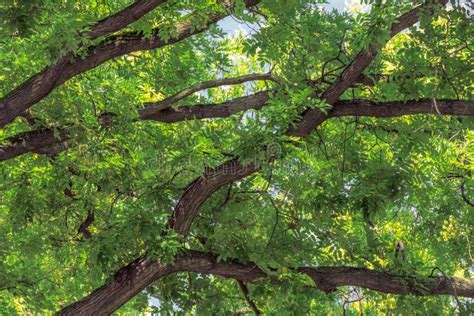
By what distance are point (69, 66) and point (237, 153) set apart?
1.69 meters

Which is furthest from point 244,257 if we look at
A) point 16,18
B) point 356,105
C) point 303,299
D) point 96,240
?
point 16,18

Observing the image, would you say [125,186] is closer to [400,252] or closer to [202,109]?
[202,109]

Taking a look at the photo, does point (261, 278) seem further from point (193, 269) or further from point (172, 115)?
point (172, 115)

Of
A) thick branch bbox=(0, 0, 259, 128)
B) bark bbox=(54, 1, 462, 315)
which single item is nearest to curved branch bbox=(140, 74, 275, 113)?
thick branch bbox=(0, 0, 259, 128)

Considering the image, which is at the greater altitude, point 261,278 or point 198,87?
point 198,87

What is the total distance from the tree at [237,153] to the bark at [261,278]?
0.05 feet

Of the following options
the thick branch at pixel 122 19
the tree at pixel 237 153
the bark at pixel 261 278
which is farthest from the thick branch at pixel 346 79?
the thick branch at pixel 122 19

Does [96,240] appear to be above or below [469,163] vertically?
below

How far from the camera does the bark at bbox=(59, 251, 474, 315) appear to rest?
6.89 metres

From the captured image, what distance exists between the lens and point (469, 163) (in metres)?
9.32

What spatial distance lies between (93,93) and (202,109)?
1205mm

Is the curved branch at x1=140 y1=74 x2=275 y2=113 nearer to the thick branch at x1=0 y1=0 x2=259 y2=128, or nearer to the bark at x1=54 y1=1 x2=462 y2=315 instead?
the thick branch at x1=0 y1=0 x2=259 y2=128

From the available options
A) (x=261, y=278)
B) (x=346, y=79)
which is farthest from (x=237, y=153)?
(x=261, y=278)

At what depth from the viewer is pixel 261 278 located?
7066mm
